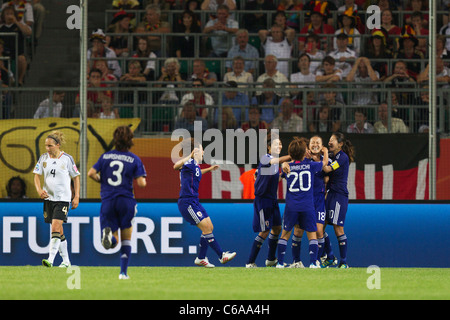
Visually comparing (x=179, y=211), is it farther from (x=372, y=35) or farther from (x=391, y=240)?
(x=372, y=35)

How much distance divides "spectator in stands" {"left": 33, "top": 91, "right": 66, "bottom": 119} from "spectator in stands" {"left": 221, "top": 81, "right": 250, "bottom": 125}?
2.54m

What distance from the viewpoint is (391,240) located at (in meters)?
13.4

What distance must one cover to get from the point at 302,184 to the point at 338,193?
89 cm

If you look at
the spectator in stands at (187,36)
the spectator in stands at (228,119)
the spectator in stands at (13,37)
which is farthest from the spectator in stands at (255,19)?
the spectator in stands at (228,119)

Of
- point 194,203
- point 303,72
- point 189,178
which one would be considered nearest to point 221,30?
point 303,72

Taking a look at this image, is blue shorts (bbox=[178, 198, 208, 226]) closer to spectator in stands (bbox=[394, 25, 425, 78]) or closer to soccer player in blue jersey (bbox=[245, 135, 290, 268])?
soccer player in blue jersey (bbox=[245, 135, 290, 268])

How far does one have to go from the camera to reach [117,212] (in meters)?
9.87

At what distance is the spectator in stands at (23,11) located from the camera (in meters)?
19.1

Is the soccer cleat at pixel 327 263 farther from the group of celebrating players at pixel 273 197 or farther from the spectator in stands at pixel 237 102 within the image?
the spectator in stands at pixel 237 102

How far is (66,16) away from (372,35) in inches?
257

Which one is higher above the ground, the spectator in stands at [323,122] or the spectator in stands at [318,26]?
the spectator in stands at [318,26]

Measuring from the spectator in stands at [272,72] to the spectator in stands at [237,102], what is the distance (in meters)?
2.06

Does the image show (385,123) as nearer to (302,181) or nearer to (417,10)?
(302,181)

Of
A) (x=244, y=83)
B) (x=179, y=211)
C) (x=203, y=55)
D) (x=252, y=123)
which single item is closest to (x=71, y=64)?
(x=203, y=55)
